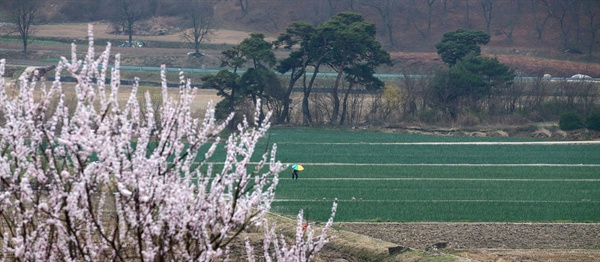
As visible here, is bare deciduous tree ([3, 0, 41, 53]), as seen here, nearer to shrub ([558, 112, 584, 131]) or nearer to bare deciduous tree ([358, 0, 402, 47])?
bare deciduous tree ([358, 0, 402, 47])

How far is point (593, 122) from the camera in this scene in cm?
3438

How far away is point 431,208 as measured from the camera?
58.6 feet

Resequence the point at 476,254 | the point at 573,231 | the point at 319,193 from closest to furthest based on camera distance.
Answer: the point at 476,254, the point at 573,231, the point at 319,193

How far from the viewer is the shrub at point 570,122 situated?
34562 mm

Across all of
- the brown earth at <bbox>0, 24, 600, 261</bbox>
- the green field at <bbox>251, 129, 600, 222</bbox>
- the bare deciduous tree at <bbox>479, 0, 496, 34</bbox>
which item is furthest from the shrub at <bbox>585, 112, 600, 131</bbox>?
the bare deciduous tree at <bbox>479, 0, 496, 34</bbox>

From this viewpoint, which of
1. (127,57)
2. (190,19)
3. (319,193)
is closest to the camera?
(319,193)

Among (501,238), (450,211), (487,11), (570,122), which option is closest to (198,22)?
(487,11)


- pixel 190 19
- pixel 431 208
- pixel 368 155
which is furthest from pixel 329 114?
pixel 190 19

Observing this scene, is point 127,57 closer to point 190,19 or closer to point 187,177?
point 190,19

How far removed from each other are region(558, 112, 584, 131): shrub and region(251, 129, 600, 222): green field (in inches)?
74.1

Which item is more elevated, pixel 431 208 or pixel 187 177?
pixel 187 177

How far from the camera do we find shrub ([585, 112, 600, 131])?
34.3 metres

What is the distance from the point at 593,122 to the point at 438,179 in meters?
13.9

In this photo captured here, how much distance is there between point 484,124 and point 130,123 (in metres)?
32.0
